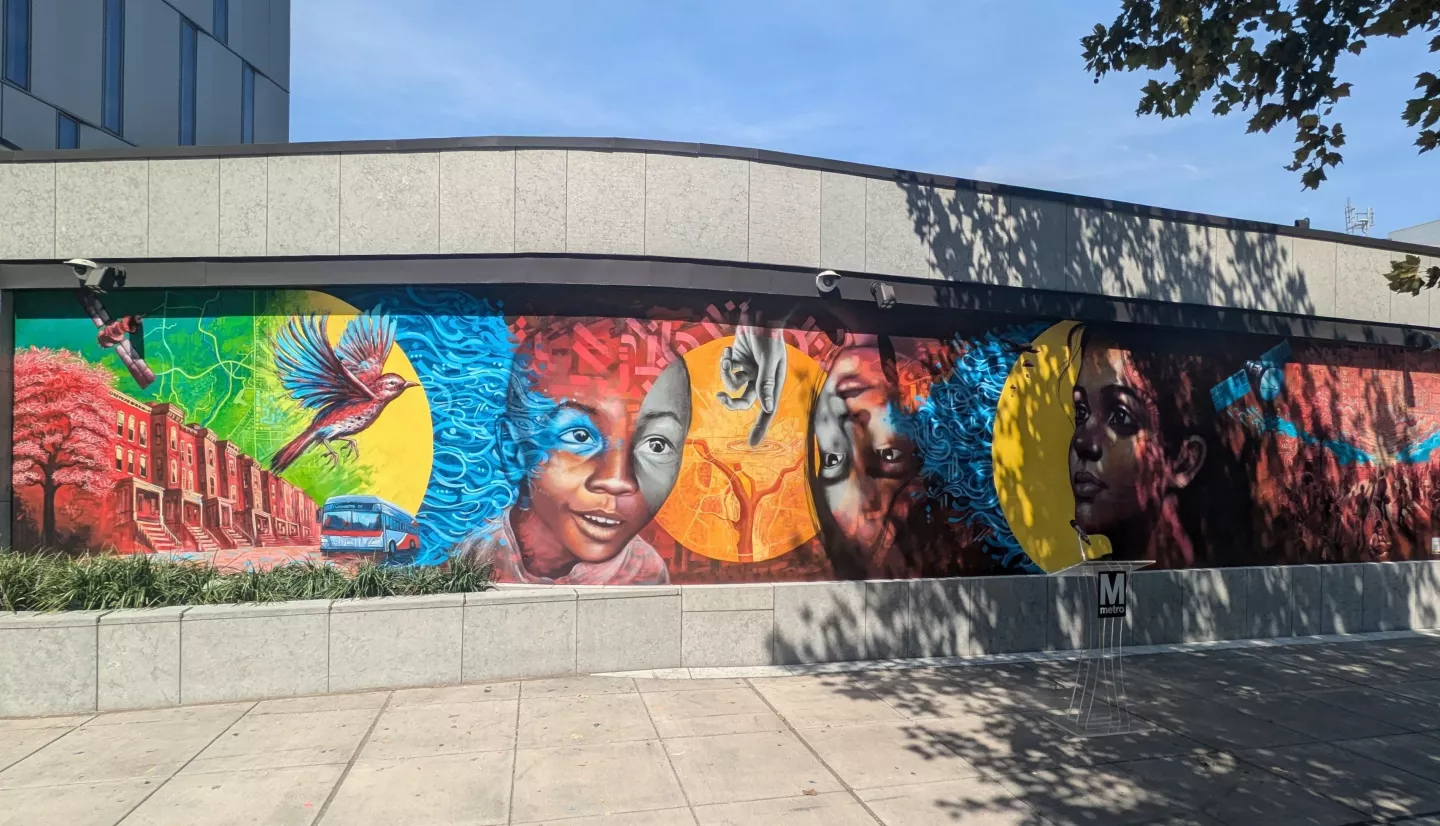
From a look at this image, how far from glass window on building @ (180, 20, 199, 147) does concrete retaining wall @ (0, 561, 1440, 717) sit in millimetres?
16936

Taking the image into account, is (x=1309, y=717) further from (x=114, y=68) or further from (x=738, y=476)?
(x=114, y=68)

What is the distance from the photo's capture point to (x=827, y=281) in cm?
930

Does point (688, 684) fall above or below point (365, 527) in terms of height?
below

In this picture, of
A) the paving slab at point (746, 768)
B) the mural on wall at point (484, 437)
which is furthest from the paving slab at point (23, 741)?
the paving slab at point (746, 768)

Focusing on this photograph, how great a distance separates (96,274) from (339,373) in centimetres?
253

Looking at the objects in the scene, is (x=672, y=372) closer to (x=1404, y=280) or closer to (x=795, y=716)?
(x=795, y=716)

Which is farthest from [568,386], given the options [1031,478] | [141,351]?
[1031,478]

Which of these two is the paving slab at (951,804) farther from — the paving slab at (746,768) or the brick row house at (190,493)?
the brick row house at (190,493)

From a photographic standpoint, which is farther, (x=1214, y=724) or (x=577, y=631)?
(x=577, y=631)

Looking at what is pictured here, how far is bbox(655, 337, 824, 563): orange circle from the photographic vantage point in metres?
9.21

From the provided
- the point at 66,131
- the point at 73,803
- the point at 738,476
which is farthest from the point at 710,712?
the point at 66,131

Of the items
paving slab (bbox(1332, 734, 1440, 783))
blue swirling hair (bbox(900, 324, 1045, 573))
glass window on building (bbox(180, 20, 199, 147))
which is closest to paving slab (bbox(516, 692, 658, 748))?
blue swirling hair (bbox(900, 324, 1045, 573))

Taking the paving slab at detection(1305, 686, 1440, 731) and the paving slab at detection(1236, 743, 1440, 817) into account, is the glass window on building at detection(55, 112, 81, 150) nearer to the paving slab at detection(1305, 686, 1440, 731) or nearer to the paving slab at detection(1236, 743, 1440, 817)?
the paving slab at detection(1236, 743, 1440, 817)

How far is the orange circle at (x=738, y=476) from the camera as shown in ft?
30.2
